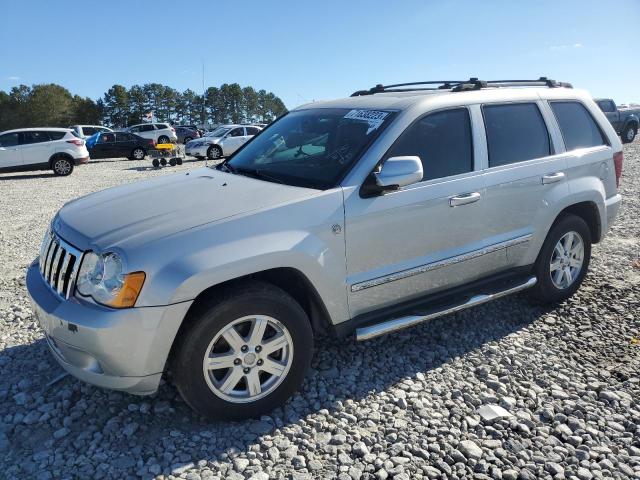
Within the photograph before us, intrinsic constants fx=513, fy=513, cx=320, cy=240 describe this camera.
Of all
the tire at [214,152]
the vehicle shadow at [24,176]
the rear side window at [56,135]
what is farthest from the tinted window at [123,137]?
the rear side window at [56,135]

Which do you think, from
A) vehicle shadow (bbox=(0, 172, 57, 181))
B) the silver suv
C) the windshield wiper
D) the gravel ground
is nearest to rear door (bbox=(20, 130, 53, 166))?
vehicle shadow (bbox=(0, 172, 57, 181))

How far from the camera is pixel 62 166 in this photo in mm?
17031

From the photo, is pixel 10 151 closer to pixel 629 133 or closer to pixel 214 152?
pixel 214 152

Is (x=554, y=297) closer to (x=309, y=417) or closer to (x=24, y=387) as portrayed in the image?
(x=309, y=417)

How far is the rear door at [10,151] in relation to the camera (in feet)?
53.5

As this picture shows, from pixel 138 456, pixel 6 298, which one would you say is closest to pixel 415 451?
pixel 138 456

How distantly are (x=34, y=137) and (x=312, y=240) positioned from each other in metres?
16.9

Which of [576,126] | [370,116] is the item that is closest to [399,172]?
[370,116]

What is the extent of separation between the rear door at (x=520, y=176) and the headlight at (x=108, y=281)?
2499mm

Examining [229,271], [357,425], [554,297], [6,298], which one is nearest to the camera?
[229,271]

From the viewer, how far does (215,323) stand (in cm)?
272

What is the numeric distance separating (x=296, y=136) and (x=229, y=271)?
5.29 ft

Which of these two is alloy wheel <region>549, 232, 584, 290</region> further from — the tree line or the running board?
the tree line

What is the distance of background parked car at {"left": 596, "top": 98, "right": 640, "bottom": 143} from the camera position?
964 inches
